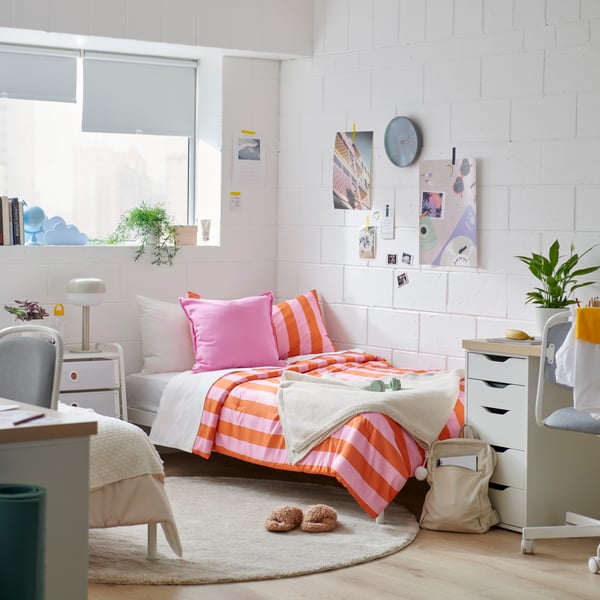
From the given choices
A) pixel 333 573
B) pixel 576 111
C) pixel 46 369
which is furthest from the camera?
pixel 576 111

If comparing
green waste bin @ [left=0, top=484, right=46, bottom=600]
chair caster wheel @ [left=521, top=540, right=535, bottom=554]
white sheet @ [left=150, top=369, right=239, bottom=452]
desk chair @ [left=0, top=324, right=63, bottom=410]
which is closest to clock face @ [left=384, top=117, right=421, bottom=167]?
white sheet @ [left=150, top=369, right=239, bottom=452]

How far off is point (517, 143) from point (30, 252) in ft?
7.78

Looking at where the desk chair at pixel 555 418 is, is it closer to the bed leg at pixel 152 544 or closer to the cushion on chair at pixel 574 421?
the cushion on chair at pixel 574 421

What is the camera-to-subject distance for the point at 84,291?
5352 millimetres

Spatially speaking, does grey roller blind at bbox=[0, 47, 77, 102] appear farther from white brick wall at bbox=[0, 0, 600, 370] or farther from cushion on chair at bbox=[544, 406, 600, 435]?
cushion on chair at bbox=[544, 406, 600, 435]

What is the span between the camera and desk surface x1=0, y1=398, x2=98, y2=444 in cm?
258

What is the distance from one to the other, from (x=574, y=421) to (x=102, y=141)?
124 inches

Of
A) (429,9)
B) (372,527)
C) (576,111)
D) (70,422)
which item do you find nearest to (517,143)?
(576,111)

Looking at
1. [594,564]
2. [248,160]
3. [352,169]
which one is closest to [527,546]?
[594,564]

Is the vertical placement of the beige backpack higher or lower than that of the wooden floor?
higher

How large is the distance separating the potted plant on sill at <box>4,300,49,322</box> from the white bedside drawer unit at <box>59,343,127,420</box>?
226mm

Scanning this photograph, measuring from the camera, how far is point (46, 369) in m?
3.55

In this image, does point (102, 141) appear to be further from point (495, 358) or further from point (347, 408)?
point (495, 358)

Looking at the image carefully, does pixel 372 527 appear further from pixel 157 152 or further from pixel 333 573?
pixel 157 152
